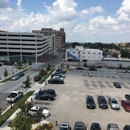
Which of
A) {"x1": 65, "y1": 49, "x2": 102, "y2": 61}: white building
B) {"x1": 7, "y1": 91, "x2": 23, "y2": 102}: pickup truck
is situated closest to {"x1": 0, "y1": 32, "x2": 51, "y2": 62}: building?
{"x1": 65, "y1": 49, "x2": 102, "y2": 61}: white building

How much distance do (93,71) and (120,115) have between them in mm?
43017

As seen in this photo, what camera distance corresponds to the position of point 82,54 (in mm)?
104125

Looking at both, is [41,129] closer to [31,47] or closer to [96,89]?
[96,89]

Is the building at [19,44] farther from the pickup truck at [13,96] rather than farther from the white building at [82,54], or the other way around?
the pickup truck at [13,96]

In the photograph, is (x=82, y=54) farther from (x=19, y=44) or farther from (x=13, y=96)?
(x=13, y=96)

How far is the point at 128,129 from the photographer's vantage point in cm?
1950

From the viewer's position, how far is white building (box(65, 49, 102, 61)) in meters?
103

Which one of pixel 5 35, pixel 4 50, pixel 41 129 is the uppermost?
pixel 5 35

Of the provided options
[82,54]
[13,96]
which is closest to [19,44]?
[82,54]

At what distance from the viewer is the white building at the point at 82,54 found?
10262 centimetres

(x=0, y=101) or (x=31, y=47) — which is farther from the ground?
(x=31, y=47)

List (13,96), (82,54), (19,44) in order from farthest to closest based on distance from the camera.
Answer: (82,54)
(19,44)
(13,96)

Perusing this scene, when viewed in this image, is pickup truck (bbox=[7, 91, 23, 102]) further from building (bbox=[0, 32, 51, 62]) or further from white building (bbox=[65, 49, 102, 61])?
white building (bbox=[65, 49, 102, 61])

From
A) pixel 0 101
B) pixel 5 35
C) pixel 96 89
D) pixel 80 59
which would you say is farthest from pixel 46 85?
pixel 80 59
